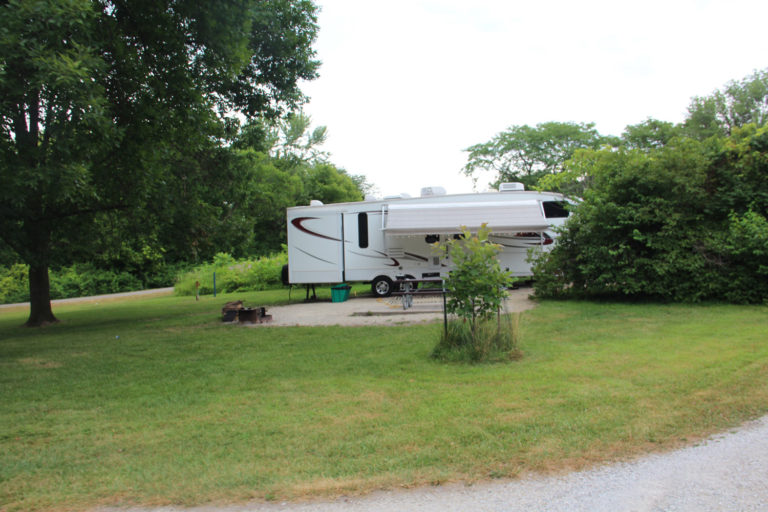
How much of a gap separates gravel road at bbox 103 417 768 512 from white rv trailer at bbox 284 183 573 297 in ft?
42.5

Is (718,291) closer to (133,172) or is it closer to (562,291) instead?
(562,291)

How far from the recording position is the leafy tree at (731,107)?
118ft

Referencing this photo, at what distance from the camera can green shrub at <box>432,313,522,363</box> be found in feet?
22.7

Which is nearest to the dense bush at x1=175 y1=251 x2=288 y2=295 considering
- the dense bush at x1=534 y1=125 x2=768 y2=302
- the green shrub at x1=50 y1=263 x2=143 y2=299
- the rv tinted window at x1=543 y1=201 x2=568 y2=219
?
the green shrub at x1=50 y1=263 x2=143 y2=299

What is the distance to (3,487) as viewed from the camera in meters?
3.63

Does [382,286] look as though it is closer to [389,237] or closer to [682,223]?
[389,237]

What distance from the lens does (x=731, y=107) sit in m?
36.7

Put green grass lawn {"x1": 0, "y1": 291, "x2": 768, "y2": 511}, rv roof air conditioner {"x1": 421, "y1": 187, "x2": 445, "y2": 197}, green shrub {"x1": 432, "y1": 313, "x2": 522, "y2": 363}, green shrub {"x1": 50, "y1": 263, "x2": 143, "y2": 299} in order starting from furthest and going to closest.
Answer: green shrub {"x1": 50, "y1": 263, "x2": 143, "y2": 299}
rv roof air conditioner {"x1": 421, "y1": 187, "x2": 445, "y2": 197}
green shrub {"x1": 432, "y1": 313, "x2": 522, "y2": 363}
green grass lawn {"x1": 0, "y1": 291, "x2": 768, "y2": 511}

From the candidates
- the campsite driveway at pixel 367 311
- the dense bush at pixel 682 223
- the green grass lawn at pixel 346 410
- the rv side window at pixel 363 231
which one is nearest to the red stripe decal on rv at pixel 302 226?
the rv side window at pixel 363 231

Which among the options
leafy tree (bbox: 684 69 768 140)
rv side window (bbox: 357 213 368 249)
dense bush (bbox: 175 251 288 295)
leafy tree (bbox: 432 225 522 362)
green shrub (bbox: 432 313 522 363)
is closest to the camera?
green shrub (bbox: 432 313 522 363)

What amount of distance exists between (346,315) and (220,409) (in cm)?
739

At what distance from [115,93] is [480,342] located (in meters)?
7.04

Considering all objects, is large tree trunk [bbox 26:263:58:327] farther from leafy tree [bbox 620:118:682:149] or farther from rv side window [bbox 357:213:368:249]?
leafy tree [bbox 620:118:682:149]

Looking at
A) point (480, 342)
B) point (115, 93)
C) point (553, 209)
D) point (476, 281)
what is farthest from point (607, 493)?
point (553, 209)
